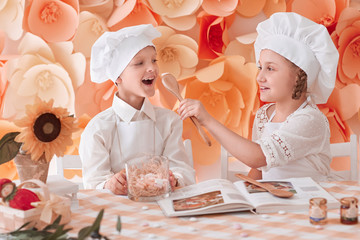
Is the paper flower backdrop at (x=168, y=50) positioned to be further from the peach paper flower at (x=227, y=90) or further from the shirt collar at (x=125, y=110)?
the shirt collar at (x=125, y=110)

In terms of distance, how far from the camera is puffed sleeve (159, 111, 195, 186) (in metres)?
1.79

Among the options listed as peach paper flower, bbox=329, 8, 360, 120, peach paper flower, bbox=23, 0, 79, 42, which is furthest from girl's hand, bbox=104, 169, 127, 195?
peach paper flower, bbox=329, 8, 360, 120

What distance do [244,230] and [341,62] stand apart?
137 centimetres

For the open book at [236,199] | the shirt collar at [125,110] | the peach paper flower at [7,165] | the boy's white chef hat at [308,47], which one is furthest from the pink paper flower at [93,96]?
the open book at [236,199]

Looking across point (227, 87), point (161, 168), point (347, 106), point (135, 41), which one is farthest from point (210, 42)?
point (161, 168)

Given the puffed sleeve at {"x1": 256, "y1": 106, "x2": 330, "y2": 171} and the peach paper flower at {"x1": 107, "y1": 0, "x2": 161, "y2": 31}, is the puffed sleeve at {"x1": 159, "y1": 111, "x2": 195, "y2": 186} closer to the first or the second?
the puffed sleeve at {"x1": 256, "y1": 106, "x2": 330, "y2": 171}

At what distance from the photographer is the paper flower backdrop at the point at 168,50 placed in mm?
2166

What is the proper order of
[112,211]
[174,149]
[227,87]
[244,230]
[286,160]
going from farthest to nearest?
[227,87], [174,149], [286,160], [112,211], [244,230]

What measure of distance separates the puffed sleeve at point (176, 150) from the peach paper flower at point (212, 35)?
0.49 meters

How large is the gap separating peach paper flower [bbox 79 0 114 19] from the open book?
3.67 feet

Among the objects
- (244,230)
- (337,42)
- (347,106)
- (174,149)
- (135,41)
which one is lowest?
(244,230)

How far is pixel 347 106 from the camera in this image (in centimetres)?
224

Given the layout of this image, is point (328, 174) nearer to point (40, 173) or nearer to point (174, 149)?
point (174, 149)

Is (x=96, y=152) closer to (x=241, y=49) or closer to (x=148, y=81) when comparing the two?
Answer: (x=148, y=81)
